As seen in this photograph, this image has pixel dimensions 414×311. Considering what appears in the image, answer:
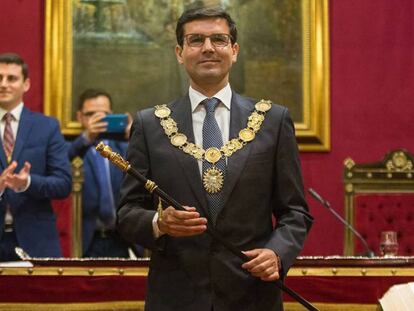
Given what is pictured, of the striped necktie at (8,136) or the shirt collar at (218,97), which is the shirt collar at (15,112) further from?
the shirt collar at (218,97)

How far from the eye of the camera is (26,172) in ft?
12.7

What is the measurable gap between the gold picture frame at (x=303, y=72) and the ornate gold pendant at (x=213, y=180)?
3.62 metres

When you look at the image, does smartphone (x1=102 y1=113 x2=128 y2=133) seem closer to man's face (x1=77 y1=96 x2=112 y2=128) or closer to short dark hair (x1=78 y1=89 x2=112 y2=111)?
man's face (x1=77 y1=96 x2=112 y2=128)

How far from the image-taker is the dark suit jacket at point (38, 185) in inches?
157

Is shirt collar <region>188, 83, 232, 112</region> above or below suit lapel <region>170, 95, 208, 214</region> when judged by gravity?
above

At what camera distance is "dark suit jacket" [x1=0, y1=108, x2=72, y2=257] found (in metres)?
3.98

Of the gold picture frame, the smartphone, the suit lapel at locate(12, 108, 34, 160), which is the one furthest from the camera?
the gold picture frame

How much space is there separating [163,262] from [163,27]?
384cm

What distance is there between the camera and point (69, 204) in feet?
17.5

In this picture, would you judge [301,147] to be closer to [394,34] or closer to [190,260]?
[394,34]

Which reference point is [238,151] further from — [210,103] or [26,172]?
[26,172]

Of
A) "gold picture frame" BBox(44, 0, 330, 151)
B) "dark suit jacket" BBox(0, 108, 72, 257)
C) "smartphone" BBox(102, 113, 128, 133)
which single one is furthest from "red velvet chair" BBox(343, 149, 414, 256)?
"dark suit jacket" BBox(0, 108, 72, 257)

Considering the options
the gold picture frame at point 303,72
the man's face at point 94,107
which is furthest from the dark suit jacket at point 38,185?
the gold picture frame at point 303,72

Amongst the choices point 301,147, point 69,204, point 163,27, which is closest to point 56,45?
point 163,27
